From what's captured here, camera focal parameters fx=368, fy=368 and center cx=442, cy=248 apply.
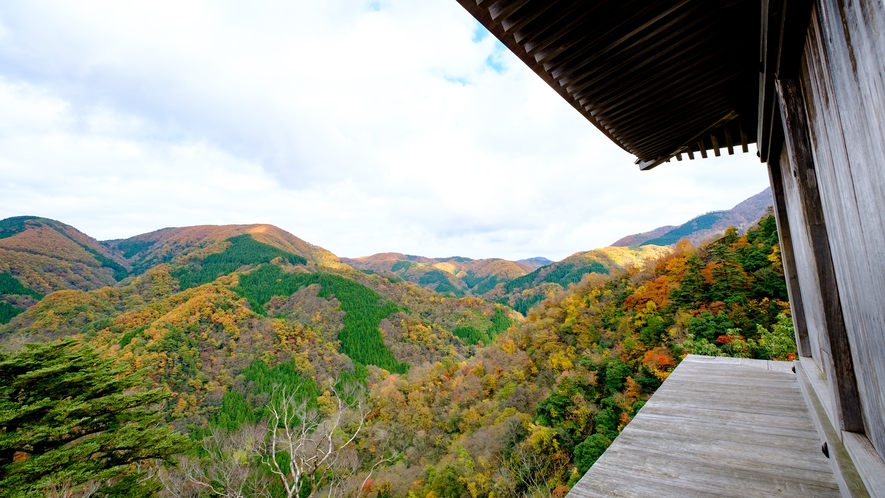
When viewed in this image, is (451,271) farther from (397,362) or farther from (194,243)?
(397,362)

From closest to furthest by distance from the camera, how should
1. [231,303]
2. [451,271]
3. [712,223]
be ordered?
[231,303]
[712,223]
[451,271]

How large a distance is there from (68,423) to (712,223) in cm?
10001

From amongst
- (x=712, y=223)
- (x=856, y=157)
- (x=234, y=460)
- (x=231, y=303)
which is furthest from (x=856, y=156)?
(x=712, y=223)

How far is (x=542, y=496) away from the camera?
12133 mm

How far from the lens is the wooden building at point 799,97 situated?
70cm

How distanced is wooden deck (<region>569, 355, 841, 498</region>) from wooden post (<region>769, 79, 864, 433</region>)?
350 mm

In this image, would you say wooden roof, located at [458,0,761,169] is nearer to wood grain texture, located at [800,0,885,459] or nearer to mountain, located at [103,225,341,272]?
wood grain texture, located at [800,0,885,459]

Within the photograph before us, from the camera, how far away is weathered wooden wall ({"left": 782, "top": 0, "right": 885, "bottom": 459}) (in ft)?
1.95

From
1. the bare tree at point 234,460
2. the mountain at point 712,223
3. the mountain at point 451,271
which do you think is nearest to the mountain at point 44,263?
the bare tree at point 234,460

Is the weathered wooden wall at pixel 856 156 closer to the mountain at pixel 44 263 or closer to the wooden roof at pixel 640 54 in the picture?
the wooden roof at pixel 640 54

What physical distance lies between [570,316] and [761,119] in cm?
2181

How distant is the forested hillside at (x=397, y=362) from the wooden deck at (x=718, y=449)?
217 inches

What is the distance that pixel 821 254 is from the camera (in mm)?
1375

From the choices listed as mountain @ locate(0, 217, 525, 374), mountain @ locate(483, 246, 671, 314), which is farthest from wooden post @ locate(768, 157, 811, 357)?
mountain @ locate(483, 246, 671, 314)
